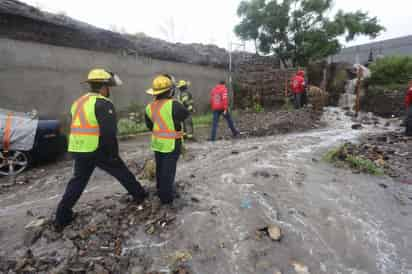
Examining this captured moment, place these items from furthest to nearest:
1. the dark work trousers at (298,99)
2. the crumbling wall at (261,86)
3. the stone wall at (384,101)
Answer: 1. the crumbling wall at (261,86)
2. the stone wall at (384,101)
3. the dark work trousers at (298,99)

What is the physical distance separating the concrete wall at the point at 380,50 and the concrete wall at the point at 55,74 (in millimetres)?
20971

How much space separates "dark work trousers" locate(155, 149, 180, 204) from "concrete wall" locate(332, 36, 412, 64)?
23951 millimetres

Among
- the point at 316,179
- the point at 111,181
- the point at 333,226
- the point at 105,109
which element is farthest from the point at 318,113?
the point at 105,109

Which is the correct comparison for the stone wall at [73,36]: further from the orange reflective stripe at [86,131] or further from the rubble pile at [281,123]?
the orange reflective stripe at [86,131]

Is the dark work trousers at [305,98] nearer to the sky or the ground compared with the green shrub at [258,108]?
nearer to the sky

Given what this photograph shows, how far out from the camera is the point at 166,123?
8.00 feet

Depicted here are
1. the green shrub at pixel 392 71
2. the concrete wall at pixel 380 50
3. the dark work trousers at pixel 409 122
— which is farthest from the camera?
the concrete wall at pixel 380 50

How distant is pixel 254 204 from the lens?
2.90 m

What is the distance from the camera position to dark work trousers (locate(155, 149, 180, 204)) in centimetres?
249

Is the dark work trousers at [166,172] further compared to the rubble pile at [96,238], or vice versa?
the dark work trousers at [166,172]

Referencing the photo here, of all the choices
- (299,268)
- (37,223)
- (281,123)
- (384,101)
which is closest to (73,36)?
(37,223)

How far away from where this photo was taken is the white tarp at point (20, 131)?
4.13 meters

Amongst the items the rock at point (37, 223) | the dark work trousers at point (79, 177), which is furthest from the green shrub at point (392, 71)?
the rock at point (37, 223)

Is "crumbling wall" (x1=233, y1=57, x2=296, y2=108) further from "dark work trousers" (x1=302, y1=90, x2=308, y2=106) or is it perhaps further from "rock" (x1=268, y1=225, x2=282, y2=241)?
"rock" (x1=268, y1=225, x2=282, y2=241)
